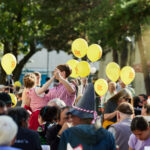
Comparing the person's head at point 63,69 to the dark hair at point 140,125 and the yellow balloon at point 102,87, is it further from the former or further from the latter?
the yellow balloon at point 102,87

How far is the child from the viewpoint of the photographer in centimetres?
589

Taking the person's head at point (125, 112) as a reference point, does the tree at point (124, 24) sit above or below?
above

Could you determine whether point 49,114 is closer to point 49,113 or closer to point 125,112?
point 49,113

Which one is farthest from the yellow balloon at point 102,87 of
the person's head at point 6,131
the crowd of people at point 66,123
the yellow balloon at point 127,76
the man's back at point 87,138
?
the person's head at point 6,131

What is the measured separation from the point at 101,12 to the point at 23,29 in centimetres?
905

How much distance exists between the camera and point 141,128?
211 inches

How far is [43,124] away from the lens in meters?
5.99

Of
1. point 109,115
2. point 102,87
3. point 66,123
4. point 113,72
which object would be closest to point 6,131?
point 66,123

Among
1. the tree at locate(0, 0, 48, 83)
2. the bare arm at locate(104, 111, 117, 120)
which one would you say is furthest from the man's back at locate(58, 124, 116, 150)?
the tree at locate(0, 0, 48, 83)

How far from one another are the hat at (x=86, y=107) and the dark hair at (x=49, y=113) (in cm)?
133

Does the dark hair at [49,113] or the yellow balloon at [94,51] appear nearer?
the dark hair at [49,113]

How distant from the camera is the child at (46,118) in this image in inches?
232

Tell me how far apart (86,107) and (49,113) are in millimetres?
1517

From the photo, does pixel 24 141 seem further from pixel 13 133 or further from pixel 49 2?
pixel 49 2
